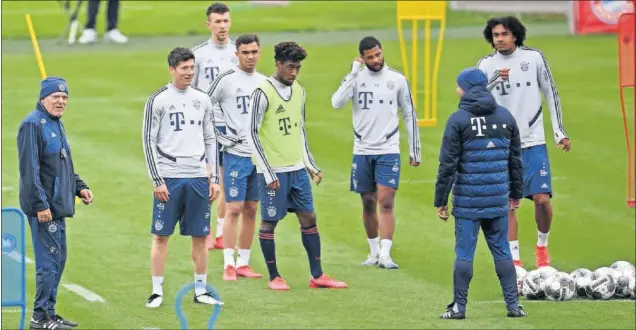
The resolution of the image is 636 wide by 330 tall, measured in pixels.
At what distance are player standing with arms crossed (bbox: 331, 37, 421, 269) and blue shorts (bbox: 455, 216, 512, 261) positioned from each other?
8.00 feet

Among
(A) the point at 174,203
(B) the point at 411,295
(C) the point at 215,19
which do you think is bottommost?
(B) the point at 411,295

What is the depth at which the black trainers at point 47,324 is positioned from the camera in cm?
1323

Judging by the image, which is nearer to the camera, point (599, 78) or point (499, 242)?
point (499, 242)

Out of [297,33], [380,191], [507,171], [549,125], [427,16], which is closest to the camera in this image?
[507,171]

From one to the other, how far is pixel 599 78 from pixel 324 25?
28.9ft

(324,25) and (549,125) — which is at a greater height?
(324,25)

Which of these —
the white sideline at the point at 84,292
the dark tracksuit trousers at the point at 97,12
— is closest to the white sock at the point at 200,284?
the white sideline at the point at 84,292

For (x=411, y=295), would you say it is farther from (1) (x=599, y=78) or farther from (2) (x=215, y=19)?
(1) (x=599, y=78)

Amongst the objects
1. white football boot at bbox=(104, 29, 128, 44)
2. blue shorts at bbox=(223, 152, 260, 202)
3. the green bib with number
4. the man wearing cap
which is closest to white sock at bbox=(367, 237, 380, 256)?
blue shorts at bbox=(223, 152, 260, 202)

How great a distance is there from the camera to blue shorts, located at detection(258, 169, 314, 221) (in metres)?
14.9

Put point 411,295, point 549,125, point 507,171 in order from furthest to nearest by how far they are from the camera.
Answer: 1. point 549,125
2. point 411,295
3. point 507,171

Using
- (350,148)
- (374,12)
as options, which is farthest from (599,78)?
(374,12)

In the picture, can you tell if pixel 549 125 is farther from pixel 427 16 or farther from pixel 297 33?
pixel 297 33

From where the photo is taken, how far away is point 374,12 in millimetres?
38969
